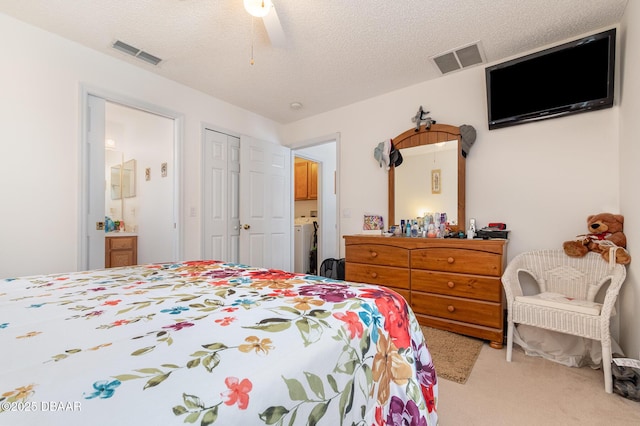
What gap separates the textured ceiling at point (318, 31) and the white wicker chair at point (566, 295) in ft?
6.00

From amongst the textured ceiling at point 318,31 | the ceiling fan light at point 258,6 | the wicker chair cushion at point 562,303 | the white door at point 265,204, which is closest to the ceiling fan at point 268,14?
the ceiling fan light at point 258,6

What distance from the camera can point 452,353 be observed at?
2172 mm

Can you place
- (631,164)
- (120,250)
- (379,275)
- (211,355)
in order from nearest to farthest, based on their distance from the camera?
(211,355) → (631,164) → (379,275) → (120,250)

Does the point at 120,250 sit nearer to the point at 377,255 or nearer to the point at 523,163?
the point at 377,255

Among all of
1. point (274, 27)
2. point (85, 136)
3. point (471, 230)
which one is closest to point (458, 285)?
point (471, 230)

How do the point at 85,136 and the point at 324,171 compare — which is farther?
the point at 324,171

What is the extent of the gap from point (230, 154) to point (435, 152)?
2544 millimetres

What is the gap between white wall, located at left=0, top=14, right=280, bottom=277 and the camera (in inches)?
84.6

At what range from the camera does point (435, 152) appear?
3.05 m

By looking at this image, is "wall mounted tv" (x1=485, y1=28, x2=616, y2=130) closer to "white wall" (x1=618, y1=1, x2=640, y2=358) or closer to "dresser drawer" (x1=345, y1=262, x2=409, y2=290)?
"white wall" (x1=618, y1=1, x2=640, y2=358)

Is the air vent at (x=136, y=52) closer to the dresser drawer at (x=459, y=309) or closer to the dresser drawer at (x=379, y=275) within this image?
the dresser drawer at (x=379, y=275)

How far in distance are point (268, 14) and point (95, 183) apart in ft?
7.05

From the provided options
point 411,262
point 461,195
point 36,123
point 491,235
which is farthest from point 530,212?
point 36,123

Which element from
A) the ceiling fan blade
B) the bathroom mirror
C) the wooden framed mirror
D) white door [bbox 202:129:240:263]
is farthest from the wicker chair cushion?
the bathroom mirror
